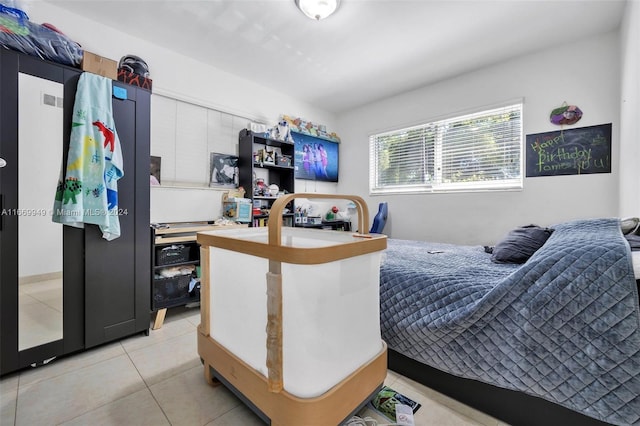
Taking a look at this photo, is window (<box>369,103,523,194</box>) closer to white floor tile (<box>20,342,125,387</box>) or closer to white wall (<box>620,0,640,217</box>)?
Answer: white wall (<box>620,0,640,217</box>)

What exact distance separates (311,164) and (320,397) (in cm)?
343

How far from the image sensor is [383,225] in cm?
370

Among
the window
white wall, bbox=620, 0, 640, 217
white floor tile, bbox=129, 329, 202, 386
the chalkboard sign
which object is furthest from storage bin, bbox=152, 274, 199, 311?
the chalkboard sign

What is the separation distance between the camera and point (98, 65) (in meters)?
1.69

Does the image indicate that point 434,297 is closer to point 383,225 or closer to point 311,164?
point 383,225

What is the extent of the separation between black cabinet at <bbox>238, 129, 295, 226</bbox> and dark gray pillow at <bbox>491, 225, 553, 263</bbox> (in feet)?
7.76

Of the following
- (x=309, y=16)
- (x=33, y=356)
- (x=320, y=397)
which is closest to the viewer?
(x=320, y=397)

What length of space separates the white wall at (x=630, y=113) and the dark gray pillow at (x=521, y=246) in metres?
0.49

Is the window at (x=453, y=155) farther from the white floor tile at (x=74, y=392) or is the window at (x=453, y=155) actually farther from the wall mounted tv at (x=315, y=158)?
the white floor tile at (x=74, y=392)

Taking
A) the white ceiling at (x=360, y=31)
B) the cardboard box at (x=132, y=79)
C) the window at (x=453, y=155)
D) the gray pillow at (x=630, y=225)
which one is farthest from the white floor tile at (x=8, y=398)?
the window at (x=453, y=155)

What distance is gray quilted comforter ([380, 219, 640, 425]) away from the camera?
0.87 m

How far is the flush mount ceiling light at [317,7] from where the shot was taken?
193 cm

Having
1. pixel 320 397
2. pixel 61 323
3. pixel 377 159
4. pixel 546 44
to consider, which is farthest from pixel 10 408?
pixel 546 44

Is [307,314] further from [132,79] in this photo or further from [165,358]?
[132,79]
